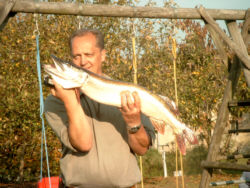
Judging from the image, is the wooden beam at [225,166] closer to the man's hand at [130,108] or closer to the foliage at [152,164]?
the man's hand at [130,108]

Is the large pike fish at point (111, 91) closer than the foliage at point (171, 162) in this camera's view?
Yes

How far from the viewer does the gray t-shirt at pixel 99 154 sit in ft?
9.36

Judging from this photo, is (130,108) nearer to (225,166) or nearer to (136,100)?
(136,100)

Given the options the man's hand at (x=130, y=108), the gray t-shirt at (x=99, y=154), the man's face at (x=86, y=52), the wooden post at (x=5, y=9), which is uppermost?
the wooden post at (x=5, y=9)

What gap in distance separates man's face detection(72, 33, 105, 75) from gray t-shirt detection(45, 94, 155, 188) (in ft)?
1.08

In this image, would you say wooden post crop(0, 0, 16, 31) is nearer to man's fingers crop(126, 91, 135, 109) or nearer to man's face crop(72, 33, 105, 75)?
man's face crop(72, 33, 105, 75)

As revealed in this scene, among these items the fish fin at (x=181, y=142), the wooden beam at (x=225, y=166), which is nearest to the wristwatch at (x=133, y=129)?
the fish fin at (x=181, y=142)

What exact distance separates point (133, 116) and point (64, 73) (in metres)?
0.59

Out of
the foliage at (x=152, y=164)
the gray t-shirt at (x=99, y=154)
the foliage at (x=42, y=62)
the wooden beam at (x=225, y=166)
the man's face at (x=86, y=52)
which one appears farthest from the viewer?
the foliage at (x=152, y=164)

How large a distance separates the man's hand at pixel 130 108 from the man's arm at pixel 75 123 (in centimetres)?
29

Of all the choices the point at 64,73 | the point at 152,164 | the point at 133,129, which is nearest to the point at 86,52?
the point at 64,73

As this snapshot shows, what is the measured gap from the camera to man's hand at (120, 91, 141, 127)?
286cm

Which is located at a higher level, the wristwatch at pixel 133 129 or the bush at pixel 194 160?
the wristwatch at pixel 133 129

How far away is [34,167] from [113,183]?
761 centimetres
